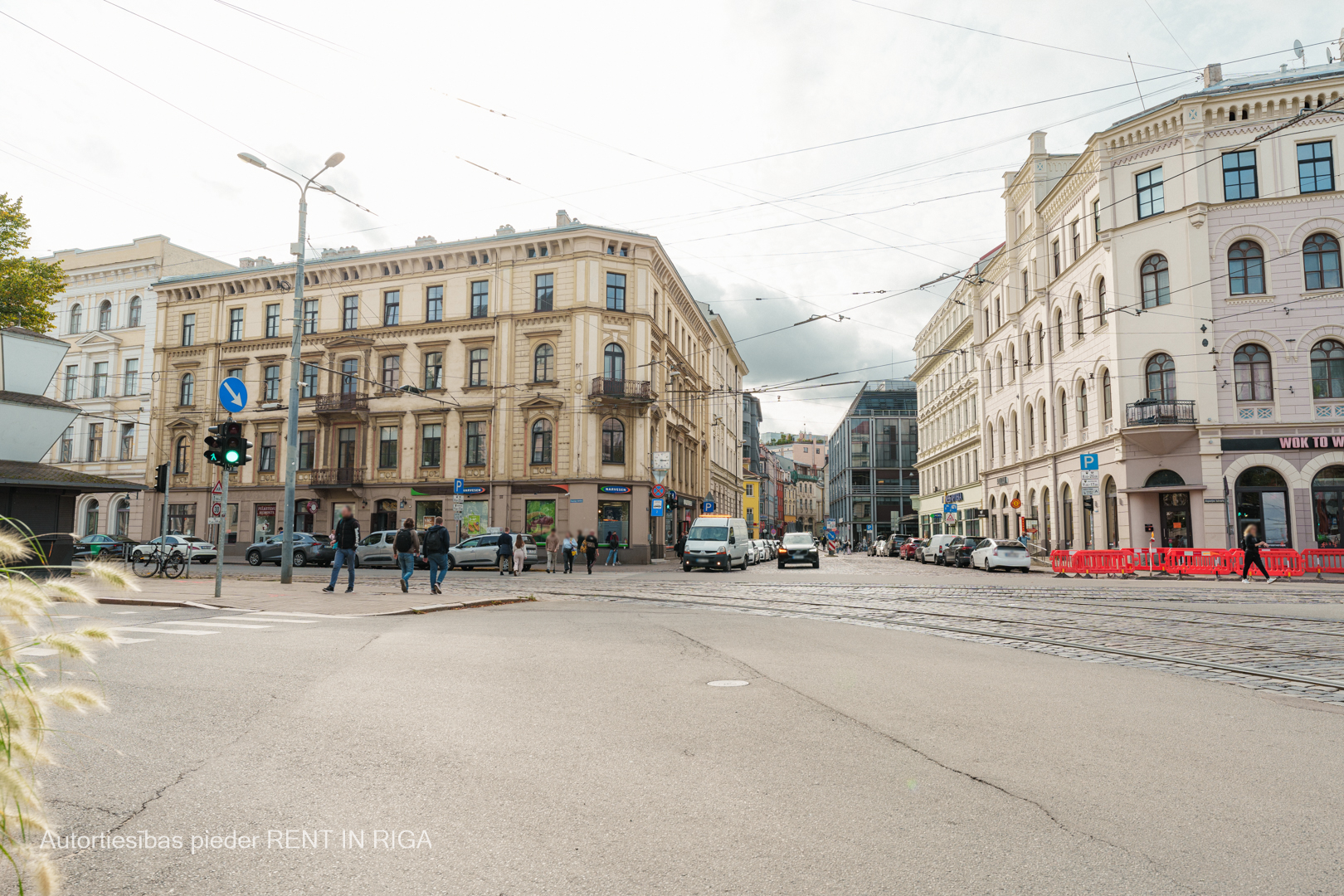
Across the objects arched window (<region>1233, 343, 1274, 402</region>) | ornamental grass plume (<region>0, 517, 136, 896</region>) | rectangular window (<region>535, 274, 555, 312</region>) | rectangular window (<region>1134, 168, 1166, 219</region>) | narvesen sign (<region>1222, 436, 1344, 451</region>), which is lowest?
ornamental grass plume (<region>0, 517, 136, 896</region>)

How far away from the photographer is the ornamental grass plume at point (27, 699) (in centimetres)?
190

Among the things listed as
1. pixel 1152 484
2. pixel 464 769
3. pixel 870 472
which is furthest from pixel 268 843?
pixel 870 472

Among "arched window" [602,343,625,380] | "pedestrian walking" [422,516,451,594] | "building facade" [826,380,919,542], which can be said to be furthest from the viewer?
"building facade" [826,380,919,542]

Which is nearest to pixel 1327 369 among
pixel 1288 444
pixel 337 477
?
pixel 1288 444

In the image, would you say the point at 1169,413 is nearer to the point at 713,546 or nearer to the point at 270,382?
the point at 713,546

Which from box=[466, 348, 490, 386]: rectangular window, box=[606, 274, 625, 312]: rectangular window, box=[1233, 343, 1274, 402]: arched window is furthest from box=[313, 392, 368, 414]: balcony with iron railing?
box=[1233, 343, 1274, 402]: arched window

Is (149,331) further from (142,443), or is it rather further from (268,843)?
(268,843)

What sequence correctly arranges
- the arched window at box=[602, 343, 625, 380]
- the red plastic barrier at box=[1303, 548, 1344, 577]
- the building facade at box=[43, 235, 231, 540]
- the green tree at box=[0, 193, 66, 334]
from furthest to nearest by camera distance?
1. the building facade at box=[43, 235, 231, 540]
2. the arched window at box=[602, 343, 625, 380]
3. the green tree at box=[0, 193, 66, 334]
4. the red plastic barrier at box=[1303, 548, 1344, 577]

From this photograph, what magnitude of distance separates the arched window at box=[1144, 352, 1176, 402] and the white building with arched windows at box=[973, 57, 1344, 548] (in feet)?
0.17

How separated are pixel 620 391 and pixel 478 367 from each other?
796 cm

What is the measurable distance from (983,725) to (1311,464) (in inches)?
1341

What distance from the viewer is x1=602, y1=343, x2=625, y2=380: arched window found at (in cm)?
4225

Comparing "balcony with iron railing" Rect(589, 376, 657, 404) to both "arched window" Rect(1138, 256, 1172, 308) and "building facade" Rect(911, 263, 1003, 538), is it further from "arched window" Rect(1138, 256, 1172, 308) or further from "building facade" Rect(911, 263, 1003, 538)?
"arched window" Rect(1138, 256, 1172, 308)

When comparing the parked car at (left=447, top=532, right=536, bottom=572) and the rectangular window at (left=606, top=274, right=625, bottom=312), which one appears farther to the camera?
the rectangular window at (left=606, top=274, right=625, bottom=312)
